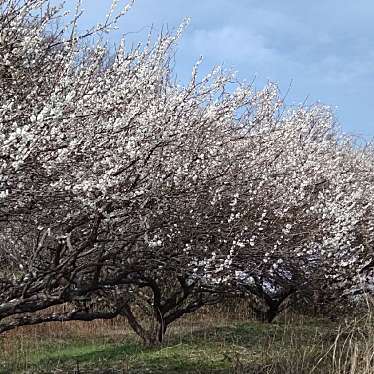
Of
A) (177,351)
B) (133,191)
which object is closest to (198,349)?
(177,351)

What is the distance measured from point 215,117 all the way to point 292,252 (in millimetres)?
1623

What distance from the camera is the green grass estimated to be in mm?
5594

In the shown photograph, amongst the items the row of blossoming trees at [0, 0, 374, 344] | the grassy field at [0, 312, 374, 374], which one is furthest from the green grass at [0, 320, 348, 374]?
the row of blossoming trees at [0, 0, 374, 344]

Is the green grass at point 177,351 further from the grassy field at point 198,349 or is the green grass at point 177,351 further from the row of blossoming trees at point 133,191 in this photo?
the row of blossoming trees at point 133,191

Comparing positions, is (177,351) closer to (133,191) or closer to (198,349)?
(198,349)

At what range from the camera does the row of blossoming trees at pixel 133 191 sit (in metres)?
4.11

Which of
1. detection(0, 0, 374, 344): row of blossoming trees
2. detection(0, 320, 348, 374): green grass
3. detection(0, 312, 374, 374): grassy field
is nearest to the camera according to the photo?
detection(0, 0, 374, 344): row of blossoming trees

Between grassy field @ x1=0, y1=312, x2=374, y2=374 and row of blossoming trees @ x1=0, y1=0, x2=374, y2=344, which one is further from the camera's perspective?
grassy field @ x1=0, y1=312, x2=374, y2=374

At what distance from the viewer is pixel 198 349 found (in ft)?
23.1

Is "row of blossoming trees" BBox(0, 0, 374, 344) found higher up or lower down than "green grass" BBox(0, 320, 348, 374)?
higher up

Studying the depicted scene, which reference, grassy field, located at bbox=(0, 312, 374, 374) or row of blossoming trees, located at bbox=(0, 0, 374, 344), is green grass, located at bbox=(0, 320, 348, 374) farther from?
row of blossoming trees, located at bbox=(0, 0, 374, 344)

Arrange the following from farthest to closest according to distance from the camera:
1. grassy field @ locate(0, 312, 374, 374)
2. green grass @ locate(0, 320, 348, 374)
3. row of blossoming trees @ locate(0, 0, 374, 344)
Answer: green grass @ locate(0, 320, 348, 374) < grassy field @ locate(0, 312, 374, 374) < row of blossoming trees @ locate(0, 0, 374, 344)

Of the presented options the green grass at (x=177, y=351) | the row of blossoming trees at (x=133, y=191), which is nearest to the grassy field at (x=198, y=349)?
the green grass at (x=177, y=351)

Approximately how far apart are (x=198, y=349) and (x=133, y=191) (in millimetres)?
2931
